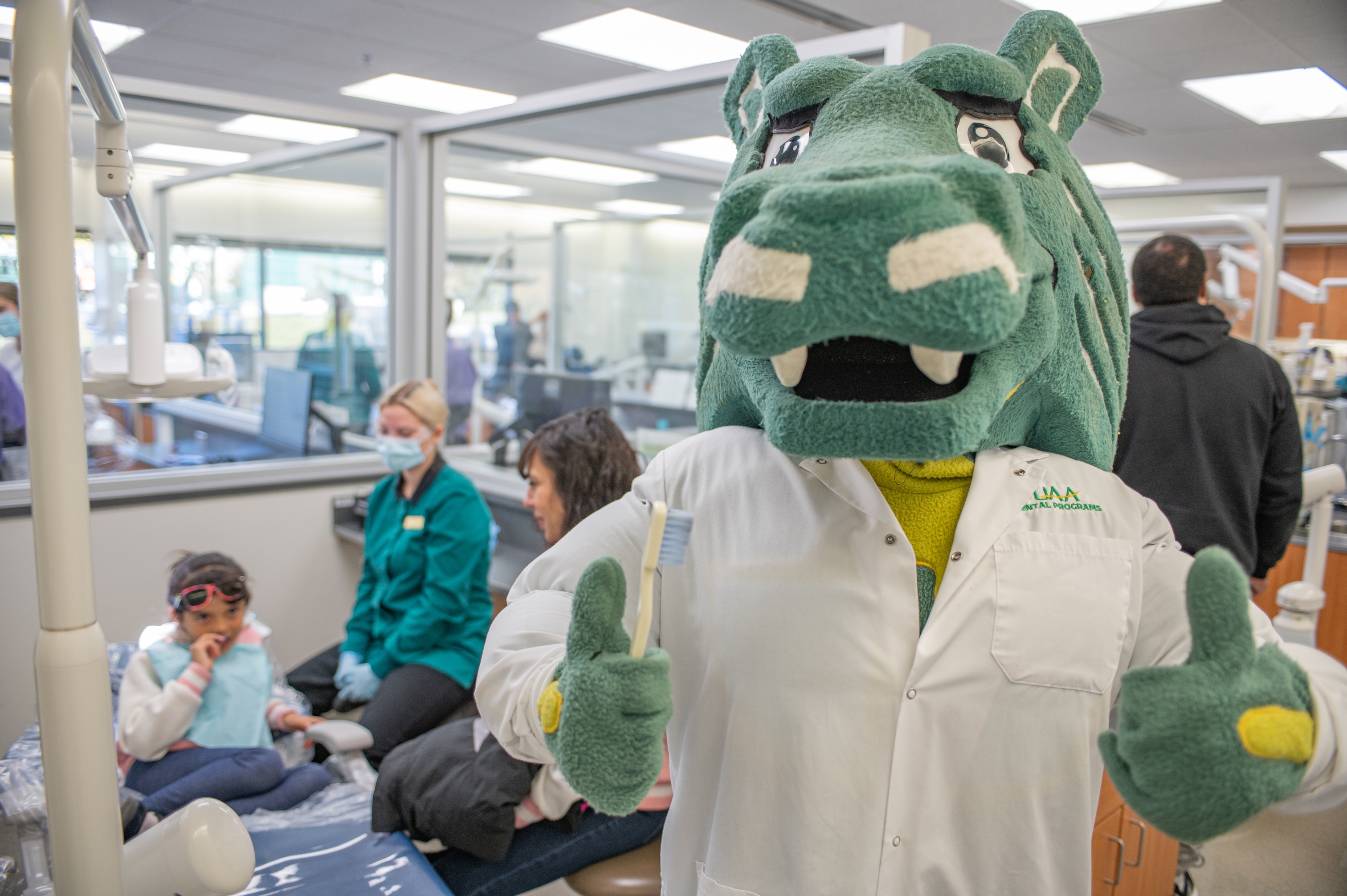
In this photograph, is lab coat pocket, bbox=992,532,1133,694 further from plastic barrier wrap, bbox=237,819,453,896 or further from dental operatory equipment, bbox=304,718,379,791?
dental operatory equipment, bbox=304,718,379,791

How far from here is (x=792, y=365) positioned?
2.22 feet

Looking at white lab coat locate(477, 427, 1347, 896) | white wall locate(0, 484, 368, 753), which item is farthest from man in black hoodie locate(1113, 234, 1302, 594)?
white wall locate(0, 484, 368, 753)

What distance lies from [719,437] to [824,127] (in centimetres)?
28

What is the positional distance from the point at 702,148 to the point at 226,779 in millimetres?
6535

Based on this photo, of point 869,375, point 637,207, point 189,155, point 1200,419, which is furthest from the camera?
point 637,207

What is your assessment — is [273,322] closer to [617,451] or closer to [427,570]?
[427,570]

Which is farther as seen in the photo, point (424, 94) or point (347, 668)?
point (424, 94)

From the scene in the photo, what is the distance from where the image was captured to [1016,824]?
781mm

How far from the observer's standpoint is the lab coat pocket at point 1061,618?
76 centimetres

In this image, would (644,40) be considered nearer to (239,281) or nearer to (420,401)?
(420,401)

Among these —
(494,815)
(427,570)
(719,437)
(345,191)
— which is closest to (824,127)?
(719,437)

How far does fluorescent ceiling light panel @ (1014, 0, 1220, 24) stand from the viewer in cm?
381

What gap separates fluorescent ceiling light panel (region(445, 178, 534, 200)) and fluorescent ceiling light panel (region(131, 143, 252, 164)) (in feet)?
6.08

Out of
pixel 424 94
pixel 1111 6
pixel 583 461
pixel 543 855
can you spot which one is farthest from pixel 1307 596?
pixel 424 94
